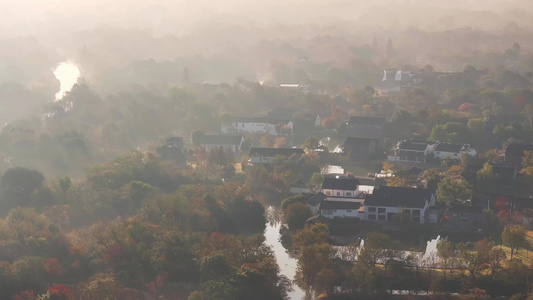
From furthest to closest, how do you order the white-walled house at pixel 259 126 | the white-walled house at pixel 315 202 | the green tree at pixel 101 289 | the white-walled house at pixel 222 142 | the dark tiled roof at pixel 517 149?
the white-walled house at pixel 259 126
the white-walled house at pixel 222 142
the dark tiled roof at pixel 517 149
the white-walled house at pixel 315 202
the green tree at pixel 101 289

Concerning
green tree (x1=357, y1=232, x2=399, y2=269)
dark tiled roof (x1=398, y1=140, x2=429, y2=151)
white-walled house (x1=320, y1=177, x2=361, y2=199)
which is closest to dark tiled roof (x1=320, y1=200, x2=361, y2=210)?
white-walled house (x1=320, y1=177, x2=361, y2=199)

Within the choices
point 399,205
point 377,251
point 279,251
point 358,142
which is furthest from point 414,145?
point 377,251

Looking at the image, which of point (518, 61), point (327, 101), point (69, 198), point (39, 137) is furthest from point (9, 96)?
point (518, 61)

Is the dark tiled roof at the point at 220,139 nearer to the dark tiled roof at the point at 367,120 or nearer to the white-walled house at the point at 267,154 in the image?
the white-walled house at the point at 267,154

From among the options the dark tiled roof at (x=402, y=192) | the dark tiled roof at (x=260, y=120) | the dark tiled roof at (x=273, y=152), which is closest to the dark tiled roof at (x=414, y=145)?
the dark tiled roof at (x=273, y=152)

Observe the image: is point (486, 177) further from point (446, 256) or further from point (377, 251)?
point (377, 251)

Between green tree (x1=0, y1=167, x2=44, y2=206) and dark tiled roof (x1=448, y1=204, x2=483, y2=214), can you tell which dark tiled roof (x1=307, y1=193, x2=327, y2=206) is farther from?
green tree (x1=0, y1=167, x2=44, y2=206)
